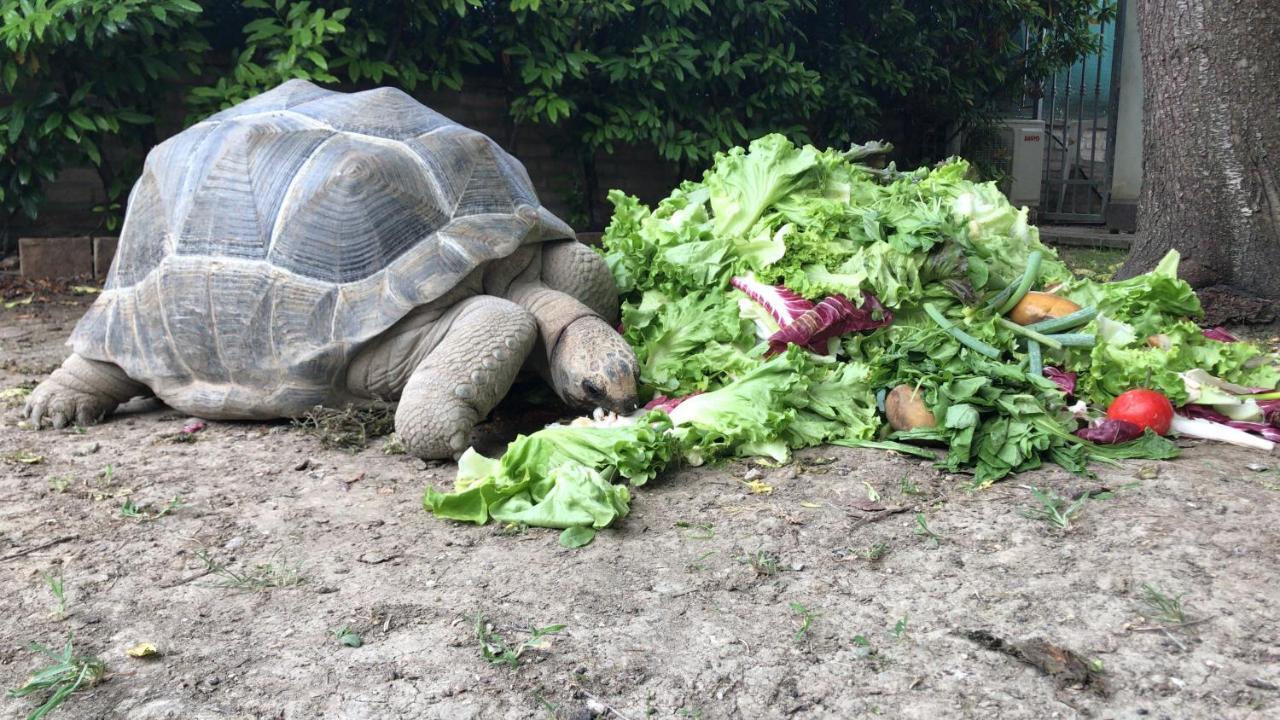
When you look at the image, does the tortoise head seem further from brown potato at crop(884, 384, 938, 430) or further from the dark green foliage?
the dark green foliage

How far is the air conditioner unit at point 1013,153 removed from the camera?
11.1 meters

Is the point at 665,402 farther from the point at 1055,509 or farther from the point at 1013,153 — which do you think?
the point at 1013,153

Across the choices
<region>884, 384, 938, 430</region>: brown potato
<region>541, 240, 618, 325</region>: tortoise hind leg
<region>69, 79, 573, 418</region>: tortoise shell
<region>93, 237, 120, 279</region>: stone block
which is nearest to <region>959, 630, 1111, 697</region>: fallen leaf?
<region>884, 384, 938, 430</region>: brown potato

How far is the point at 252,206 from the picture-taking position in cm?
379

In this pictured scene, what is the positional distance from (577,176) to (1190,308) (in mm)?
5384

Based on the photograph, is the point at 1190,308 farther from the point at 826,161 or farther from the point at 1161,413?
the point at 826,161

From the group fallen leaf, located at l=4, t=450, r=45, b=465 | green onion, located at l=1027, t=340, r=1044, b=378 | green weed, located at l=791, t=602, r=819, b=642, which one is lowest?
fallen leaf, located at l=4, t=450, r=45, b=465

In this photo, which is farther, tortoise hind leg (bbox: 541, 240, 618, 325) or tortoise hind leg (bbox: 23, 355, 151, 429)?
tortoise hind leg (bbox: 541, 240, 618, 325)

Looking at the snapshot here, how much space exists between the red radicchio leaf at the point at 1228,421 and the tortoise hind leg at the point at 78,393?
4075 mm

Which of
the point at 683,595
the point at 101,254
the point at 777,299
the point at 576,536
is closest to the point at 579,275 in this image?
the point at 777,299

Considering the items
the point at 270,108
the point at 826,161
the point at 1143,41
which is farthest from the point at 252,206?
the point at 1143,41

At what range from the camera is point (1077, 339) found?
12.0 ft

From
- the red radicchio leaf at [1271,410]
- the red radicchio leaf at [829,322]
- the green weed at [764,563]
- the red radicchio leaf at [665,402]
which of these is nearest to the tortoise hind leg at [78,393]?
the red radicchio leaf at [665,402]

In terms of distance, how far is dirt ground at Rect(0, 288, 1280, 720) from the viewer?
A: 1957 mm
